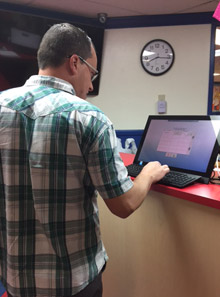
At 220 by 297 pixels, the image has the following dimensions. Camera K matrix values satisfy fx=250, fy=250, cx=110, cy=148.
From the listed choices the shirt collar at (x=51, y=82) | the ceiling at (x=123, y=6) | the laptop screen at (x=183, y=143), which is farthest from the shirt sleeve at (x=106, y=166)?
the ceiling at (x=123, y=6)

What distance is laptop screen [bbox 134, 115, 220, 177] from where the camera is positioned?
0.91m

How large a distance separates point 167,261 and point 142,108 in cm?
233

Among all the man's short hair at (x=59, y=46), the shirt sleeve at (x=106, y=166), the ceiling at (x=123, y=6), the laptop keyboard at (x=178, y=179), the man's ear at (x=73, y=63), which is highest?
the ceiling at (x=123, y=6)

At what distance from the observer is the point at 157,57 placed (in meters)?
2.98

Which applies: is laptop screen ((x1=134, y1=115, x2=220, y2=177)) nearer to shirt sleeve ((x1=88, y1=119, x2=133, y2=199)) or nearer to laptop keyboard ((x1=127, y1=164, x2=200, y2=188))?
laptop keyboard ((x1=127, y1=164, x2=200, y2=188))

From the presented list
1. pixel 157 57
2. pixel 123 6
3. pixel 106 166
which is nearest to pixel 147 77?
pixel 157 57

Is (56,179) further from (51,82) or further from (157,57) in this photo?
(157,57)

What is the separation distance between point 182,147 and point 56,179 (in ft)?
1.79

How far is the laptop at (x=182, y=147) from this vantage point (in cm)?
90

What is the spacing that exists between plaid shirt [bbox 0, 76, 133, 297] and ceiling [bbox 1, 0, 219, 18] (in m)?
2.22

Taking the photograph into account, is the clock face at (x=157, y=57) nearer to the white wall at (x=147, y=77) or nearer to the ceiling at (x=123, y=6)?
the white wall at (x=147, y=77)

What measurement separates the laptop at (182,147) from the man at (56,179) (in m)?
0.26

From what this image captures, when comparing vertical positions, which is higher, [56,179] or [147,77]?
[147,77]

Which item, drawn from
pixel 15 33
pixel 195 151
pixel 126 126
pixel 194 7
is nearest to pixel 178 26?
pixel 194 7
